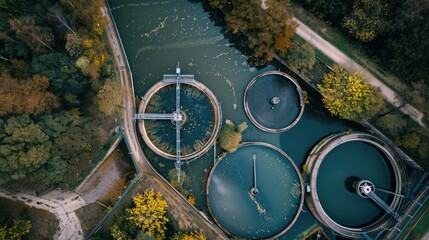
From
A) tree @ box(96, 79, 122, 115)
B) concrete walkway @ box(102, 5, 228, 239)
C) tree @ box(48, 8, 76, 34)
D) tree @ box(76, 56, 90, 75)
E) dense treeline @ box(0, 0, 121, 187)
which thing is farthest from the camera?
concrete walkway @ box(102, 5, 228, 239)

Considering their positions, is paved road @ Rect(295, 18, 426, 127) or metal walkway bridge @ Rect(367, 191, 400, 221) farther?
paved road @ Rect(295, 18, 426, 127)

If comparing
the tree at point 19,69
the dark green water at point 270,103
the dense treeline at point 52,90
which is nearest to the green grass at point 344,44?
the dark green water at point 270,103

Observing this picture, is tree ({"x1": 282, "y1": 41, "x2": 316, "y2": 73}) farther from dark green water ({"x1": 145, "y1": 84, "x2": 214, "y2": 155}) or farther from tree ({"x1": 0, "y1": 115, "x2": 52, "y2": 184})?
tree ({"x1": 0, "y1": 115, "x2": 52, "y2": 184})

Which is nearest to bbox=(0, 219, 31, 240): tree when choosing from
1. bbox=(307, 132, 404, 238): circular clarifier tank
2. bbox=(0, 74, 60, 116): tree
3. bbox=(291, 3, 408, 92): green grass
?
bbox=(0, 74, 60, 116): tree

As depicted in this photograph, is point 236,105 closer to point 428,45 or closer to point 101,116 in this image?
point 101,116

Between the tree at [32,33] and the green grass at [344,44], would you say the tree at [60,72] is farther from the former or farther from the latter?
the green grass at [344,44]

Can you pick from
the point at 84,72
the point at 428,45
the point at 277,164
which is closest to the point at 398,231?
the point at 277,164
